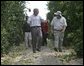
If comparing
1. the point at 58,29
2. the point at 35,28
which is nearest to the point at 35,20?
the point at 35,28

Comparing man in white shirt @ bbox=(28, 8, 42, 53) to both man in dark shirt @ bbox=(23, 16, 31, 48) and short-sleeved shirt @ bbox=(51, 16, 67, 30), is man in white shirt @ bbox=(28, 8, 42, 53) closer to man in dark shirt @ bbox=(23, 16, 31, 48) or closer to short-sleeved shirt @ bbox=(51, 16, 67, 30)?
short-sleeved shirt @ bbox=(51, 16, 67, 30)

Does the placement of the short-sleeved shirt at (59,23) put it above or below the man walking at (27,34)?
above

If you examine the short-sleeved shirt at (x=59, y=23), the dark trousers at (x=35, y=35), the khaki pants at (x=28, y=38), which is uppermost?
the short-sleeved shirt at (x=59, y=23)

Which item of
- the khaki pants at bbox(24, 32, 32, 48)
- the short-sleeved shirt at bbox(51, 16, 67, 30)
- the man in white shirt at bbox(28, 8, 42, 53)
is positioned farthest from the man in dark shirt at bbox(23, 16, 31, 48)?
the man in white shirt at bbox(28, 8, 42, 53)

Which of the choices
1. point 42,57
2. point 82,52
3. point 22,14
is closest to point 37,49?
point 42,57

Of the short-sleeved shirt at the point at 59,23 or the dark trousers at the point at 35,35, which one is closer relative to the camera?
the dark trousers at the point at 35,35

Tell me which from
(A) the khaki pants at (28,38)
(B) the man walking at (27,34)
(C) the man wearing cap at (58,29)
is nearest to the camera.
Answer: (C) the man wearing cap at (58,29)

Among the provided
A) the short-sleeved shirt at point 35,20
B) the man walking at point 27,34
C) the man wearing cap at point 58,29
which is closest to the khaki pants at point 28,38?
the man walking at point 27,34

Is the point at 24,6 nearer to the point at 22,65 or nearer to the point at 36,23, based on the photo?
the point at 36,23

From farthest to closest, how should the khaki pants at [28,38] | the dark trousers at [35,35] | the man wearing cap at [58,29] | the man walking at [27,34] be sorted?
the khaki pants at [28,38] → the man walking at [27,34] → the man wearing cap at [58,29] → the dark trousers at [35,35]

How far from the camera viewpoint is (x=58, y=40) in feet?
67.7

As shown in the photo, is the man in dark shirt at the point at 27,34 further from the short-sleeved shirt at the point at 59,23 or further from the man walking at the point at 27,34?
the short-sleeved shirt at the point at 59,23

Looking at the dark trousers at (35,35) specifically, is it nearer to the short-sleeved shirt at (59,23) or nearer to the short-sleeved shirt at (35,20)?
the short-sleeved shirt at (35,20)

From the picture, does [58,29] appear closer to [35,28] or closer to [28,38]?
[35,28]
